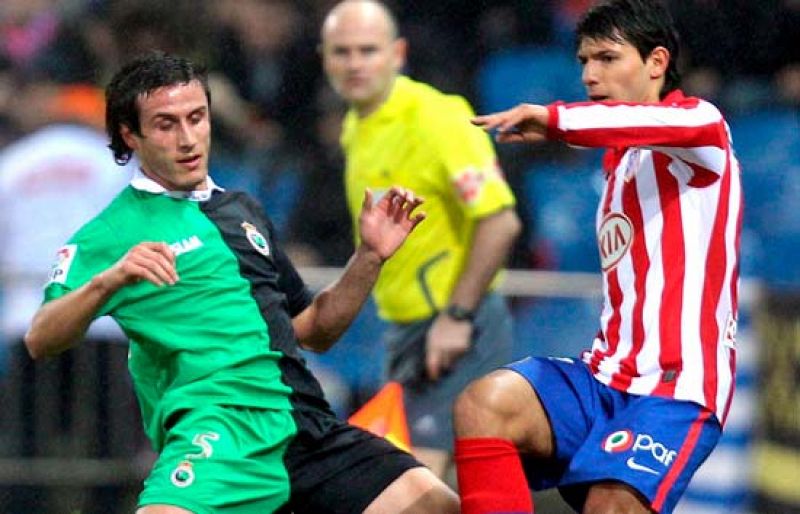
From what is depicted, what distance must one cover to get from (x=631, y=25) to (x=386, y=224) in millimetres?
906

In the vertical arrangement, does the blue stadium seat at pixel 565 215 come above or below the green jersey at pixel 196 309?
below

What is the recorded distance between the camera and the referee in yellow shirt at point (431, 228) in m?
7.51

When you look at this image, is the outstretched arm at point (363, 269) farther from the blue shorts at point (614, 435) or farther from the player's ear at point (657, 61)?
the player's ear at point (657, 61)

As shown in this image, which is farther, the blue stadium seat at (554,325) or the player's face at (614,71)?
the blue stadium seat at (554,325)

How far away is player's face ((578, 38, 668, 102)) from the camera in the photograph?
5473mm

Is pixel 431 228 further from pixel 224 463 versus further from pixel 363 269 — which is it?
pixel 224 463

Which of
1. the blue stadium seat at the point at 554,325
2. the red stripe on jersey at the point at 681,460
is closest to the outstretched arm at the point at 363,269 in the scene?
the red stripe on jersey at the point at 681,460

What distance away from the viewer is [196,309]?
5.34 metres

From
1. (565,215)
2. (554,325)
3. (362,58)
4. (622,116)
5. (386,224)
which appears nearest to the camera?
(622,116)

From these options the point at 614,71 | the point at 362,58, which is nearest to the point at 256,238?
the point at 614,71

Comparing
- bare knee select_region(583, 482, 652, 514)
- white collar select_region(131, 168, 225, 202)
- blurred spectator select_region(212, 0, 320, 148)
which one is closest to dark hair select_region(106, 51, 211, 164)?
white collar select_region(131, 168, 225, 202)

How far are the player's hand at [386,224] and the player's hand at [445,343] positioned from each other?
1.87 m

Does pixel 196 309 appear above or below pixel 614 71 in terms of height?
below

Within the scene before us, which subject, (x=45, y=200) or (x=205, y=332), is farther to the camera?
(x=45, y=200)
